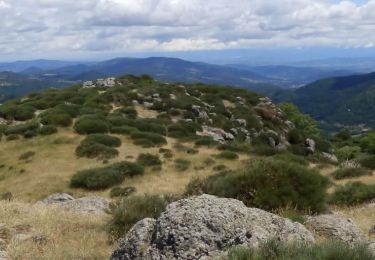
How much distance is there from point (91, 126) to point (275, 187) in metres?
28.8

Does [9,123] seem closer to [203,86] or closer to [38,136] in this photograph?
[38,136]

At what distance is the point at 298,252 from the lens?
22.6ft

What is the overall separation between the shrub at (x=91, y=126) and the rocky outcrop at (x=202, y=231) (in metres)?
32.2

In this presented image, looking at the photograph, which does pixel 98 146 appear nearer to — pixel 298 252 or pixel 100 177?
pixel 100 177

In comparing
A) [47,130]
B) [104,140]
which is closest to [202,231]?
[104,140]

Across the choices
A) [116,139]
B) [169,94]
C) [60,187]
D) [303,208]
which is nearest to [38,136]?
[116,139]

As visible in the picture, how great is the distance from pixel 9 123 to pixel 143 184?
77.9 feet

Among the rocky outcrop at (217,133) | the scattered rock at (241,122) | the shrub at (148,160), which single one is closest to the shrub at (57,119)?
the shrub at (148,160)

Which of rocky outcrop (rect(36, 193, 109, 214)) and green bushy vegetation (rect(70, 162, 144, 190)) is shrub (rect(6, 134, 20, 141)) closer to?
green bushy vegetation (rect(70, 162, 144, 190))

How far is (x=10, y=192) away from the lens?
27.5 m

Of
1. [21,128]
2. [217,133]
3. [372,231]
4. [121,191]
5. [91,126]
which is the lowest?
[217,133]

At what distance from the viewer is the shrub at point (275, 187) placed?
46.1 ft

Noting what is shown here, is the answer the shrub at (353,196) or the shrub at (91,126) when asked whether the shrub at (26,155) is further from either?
the shrub at (353,196)

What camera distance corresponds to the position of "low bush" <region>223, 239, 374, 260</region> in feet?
21.6
